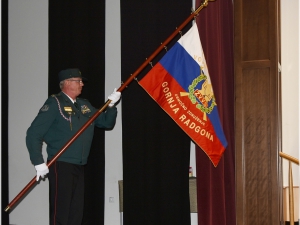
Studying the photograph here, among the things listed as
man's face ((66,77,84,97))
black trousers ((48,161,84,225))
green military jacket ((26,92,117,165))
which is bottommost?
black trousers ((48,161,84,225))

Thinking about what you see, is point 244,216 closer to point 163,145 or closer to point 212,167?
point 212,167

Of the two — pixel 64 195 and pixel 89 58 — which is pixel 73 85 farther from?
pixel 64 195

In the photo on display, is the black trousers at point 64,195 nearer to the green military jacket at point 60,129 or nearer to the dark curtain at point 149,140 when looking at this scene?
the green military jacket at point 60,129

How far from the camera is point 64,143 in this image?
3385mm

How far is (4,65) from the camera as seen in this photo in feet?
4.83

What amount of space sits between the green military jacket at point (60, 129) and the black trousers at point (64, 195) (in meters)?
0.07

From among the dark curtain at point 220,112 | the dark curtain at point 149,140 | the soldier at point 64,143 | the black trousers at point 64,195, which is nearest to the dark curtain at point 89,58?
the dark curtain at point 149,140

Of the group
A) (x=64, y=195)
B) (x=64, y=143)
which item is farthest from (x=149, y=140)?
(x=64, y=195)

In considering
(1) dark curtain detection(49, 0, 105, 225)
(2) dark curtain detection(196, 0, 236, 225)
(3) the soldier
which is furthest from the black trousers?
(2) dark curtain detection(196, 0, 236, 225)

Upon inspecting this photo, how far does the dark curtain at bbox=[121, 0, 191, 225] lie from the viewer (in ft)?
12.3

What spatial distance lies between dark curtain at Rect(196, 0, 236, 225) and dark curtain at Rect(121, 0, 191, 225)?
Result: 134 mm

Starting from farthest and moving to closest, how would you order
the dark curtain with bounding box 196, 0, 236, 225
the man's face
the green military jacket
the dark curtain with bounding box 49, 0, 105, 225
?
the dark curtain with bounding box 49, 0, 105, 225 < the dark curtain with bounding box 196, 0, 236, 225 < the man's face < the green military jacket

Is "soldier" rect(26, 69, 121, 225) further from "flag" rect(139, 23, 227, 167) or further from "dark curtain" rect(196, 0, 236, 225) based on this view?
"dark curtain" rect(196, 0, 236, 225)

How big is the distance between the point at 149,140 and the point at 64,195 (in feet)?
2.80
